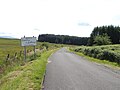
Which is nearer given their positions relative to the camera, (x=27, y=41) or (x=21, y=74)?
(x=21, y=74)

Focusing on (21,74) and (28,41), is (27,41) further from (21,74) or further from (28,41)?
(21,74)

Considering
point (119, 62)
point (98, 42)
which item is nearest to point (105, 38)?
point (98, 42)

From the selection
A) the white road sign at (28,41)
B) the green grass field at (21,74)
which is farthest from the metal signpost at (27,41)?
the green grass field at (21,74)

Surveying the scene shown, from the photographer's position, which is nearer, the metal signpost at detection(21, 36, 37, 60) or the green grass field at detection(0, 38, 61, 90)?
the green grass field at detection(0, 38, 61, 90)

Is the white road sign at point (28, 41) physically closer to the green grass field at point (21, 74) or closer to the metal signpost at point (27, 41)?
the metal signpost at point (27, 41)

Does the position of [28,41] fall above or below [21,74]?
above

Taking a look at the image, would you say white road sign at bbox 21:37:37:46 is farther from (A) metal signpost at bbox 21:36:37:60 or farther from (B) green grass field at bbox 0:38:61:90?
(B) green grass field at bbox 0:38:61:90

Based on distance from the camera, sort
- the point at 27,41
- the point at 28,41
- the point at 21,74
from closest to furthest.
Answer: the point at 21,74 < the point at 27,41 < the point at 28,41

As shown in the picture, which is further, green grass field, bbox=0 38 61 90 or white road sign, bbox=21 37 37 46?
white road sign, bbox=21 37 37 46

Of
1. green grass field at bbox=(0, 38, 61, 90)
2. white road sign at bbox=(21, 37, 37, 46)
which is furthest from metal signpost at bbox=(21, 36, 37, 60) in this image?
green grass field at bbox=(0, 38, 61, 90)

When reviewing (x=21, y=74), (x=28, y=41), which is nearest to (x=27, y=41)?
(x=28, y=41)

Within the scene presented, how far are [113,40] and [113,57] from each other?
94.5 meters

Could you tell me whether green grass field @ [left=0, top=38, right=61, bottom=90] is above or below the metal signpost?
below

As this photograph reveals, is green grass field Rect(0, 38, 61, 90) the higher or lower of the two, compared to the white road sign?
lower
